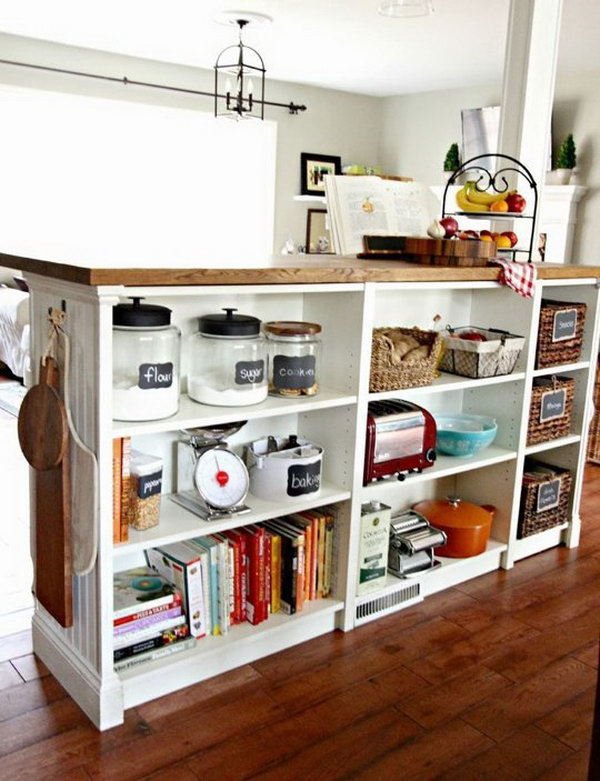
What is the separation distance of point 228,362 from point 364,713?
1.00 meters

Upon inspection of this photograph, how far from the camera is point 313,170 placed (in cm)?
746

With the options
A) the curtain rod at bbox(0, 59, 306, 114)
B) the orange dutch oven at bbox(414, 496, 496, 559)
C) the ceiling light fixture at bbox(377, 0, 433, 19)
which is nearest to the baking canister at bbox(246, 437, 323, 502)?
the orange dutch oven at bbox(414, 496, 496, 559)

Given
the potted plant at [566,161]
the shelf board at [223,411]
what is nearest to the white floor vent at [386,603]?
the shelf board at [223,411]

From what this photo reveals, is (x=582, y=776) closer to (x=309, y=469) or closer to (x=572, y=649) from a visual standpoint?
(x=572, y=649)

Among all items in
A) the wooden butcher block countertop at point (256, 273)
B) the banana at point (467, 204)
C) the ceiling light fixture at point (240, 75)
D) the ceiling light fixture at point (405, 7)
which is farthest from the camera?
the ceiling light fixture at point (240, 75)

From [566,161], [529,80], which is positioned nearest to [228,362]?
[529,80]

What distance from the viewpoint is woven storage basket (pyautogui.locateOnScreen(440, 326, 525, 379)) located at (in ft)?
9.03

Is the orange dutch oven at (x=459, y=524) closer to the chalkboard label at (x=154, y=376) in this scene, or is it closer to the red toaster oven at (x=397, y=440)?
the red toaster oven at (x=397, y=440)

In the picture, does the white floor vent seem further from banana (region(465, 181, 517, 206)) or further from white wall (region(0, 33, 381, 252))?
white wall (region(0, 33, 381, 252))

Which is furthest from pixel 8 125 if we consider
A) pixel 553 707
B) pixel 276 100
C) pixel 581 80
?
pixel 553 707

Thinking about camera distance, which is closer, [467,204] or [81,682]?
[81,682]

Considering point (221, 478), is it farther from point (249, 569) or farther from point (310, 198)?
point (310, 198)

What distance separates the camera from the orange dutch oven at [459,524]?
2.86 meters

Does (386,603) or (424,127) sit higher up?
(424,127)
